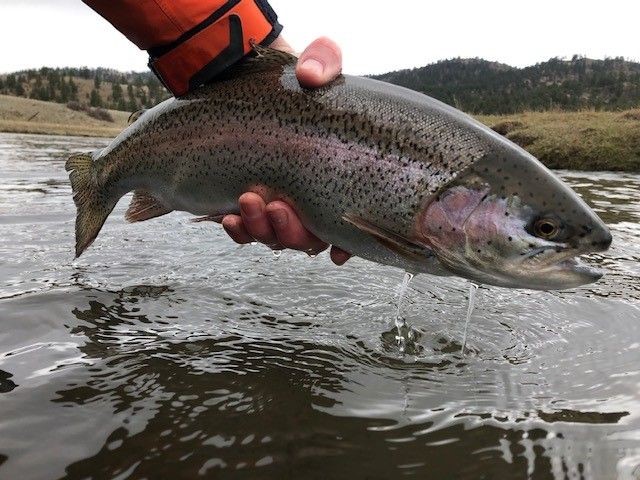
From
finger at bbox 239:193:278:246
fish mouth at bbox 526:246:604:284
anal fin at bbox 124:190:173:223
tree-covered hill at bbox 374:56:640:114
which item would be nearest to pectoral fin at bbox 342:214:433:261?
fish mouth at bbox 526:246:604:284

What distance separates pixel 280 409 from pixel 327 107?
1452mm

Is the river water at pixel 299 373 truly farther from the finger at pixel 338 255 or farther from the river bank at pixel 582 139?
the river bank at pixel 582 139

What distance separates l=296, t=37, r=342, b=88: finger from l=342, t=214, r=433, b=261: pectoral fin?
31.7 inches

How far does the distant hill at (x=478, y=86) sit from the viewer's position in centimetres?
7094

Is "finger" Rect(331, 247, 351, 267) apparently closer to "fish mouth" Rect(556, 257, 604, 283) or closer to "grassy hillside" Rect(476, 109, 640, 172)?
"fish mouth" Rect(556, 257, 604, 283)

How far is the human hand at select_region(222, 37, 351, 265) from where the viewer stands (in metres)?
2.70

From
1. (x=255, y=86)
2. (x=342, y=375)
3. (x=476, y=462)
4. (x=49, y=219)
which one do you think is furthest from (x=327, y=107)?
(x=49, y=219)

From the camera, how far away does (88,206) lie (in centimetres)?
370

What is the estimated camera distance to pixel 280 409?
8.11ft

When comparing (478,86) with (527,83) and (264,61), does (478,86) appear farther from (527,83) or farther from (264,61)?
(264,61)

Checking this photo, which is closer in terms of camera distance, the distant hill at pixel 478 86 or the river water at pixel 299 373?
the river water at pixel 299 373

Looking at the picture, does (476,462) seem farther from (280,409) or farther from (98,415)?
(98,415)

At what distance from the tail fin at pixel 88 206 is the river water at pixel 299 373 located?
0.43 metres

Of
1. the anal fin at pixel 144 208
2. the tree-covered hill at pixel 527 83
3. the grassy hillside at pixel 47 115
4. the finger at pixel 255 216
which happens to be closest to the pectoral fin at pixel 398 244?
the finger at pixel 255 216
